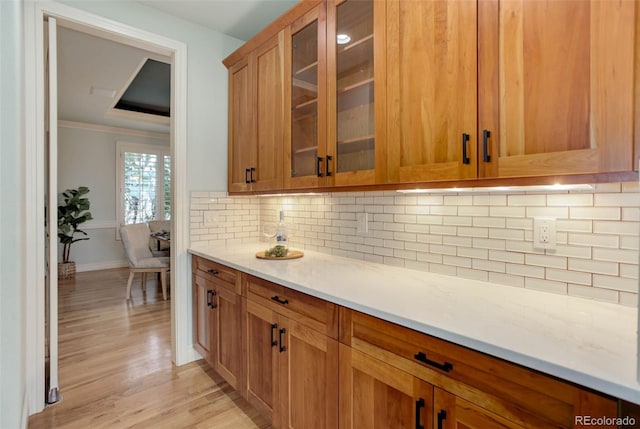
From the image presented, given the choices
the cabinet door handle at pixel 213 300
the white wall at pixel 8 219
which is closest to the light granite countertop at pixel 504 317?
the cabinet door handle at pixel 213 300

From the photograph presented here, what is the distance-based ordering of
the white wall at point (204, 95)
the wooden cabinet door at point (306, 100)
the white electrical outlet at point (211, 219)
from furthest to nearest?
the white electrical outlet at point (211, 219) < the white wall at point (204, 95) < the wooden cabinet door at point (306, 100)

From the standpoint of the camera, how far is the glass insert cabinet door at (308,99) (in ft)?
5.55

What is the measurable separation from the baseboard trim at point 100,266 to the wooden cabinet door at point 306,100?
562 cm

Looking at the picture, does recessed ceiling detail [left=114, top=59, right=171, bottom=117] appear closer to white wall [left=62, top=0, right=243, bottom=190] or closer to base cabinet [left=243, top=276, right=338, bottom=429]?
white wall [left=62, top=0, right=243, bottom=190]

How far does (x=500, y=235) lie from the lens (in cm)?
133

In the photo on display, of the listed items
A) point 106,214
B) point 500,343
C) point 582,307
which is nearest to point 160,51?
point 500,343

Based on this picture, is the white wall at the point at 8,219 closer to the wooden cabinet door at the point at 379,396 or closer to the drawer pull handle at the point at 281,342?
the drawer pull handle at the point at 281,342

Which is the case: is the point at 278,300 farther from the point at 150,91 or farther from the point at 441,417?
the point at 150,91

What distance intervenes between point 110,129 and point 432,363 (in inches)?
274

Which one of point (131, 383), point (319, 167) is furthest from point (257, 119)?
point (131, 383)

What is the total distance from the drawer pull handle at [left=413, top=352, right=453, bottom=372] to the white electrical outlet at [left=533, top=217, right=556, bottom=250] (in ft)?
2.18

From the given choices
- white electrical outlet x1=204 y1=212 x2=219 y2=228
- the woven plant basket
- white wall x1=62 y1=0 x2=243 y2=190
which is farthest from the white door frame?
the woven plant basket

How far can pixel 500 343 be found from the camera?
0.78 metres

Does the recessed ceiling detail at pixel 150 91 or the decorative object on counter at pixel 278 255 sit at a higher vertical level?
the recessed ceiling detail at pixel 150 91
